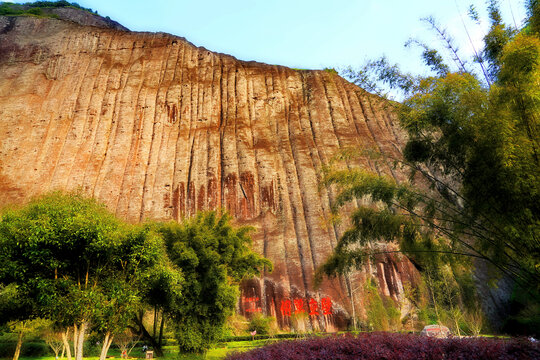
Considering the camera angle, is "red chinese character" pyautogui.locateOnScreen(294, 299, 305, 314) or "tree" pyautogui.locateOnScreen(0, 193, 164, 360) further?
"red chinese character" pyautogui.locateOnScreen(294, 299, 305, 314)

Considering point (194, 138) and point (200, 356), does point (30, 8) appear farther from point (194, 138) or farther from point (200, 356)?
point (200, 356)

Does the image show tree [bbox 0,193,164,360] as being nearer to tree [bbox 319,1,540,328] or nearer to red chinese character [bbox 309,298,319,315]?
tree [bbox 319,1,540,328]

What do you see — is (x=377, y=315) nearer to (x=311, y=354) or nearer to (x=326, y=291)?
(x=326, y=291)

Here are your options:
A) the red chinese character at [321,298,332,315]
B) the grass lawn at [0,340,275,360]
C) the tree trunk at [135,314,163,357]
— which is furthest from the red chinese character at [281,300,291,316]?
the tree trunk at [135,314,163,357]

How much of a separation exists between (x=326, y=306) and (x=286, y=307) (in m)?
2.80

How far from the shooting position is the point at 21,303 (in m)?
10.2

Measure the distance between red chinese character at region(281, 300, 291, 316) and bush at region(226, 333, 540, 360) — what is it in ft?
70.3

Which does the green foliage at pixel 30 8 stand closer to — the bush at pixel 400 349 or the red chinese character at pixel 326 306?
the red chinese character at pixel 326 306

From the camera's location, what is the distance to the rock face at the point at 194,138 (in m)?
28.7

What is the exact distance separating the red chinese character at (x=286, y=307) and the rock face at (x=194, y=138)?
70mm

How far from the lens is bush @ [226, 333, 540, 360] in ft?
14.2

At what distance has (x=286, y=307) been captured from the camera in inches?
1054

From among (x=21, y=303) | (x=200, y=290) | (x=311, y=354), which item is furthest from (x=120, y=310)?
(x=311, y=354)

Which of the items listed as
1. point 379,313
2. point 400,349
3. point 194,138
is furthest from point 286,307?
point 400,349
